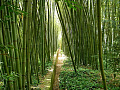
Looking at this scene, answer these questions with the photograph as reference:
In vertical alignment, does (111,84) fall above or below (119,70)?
below

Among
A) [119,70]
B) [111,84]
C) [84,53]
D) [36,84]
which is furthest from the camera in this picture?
[84,53]

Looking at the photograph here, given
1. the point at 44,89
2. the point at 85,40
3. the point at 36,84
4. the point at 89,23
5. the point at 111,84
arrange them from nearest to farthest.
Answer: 1. the point at 44,89
2. the point at 36,84
3. the point at 111,84
4. the point at 89,23
5. the point at 85,40

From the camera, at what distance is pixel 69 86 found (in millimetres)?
2871

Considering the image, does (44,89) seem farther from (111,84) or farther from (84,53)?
(84,53)

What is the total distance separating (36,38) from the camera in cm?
277

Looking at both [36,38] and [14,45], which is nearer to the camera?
[14,45]

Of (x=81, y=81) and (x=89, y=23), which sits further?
(x=89, y=23)

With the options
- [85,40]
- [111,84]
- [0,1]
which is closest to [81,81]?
[111,84]

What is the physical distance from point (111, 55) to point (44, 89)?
1655 millimetres

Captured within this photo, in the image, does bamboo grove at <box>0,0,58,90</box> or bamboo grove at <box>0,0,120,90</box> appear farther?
bamboo grove at <box>0,0,120,90</box>

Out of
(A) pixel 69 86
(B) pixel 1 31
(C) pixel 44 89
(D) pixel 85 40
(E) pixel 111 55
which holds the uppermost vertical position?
(B) pixel 1 31

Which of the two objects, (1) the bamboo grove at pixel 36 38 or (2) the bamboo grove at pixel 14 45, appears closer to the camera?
(2) the bamboo grove at pixel 14 45

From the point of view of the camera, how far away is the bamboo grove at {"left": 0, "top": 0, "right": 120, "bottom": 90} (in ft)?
4.49

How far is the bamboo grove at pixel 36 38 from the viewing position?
137cm
